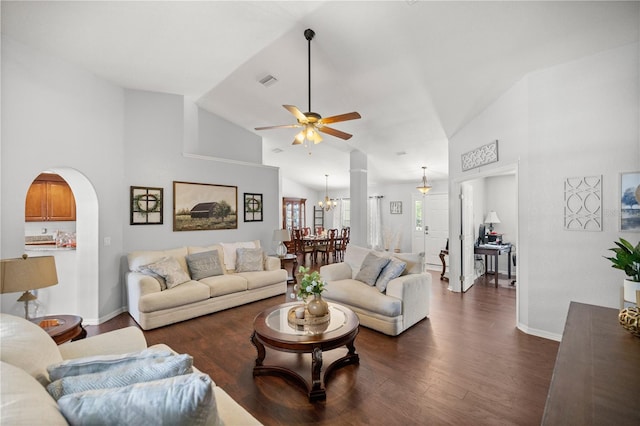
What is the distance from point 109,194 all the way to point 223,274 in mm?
1925

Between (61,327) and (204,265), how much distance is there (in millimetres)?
2130

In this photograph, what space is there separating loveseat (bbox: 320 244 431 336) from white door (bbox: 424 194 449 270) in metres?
4.45

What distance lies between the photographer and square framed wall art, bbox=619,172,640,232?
266cm

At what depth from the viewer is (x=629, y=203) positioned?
2.69m

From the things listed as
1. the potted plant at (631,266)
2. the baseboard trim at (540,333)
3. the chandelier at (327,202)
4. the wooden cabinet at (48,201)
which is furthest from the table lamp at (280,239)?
the potted plant at (631,266)

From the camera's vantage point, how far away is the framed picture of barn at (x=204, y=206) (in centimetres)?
482

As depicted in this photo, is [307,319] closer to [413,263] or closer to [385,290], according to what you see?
[385,290]

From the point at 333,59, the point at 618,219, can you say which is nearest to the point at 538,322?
the point at 618,219

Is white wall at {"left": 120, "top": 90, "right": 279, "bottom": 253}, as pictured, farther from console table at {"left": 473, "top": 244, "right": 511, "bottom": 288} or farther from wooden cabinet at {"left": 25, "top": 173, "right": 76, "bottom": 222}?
console table at {"left": 473, "top": 244, "right": 511, "bottom": 288}

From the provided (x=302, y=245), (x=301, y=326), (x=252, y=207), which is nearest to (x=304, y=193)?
(x=302, y=245)

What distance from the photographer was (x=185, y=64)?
3.78 meters

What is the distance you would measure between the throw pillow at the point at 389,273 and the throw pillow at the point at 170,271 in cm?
267

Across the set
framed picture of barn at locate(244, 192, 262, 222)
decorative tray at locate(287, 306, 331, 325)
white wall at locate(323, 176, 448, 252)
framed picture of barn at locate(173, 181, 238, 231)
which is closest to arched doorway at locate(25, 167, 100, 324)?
framed picture of barn at locate(173, 181, 238, 231)

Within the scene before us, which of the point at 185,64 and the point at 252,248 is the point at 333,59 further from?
the point at 252,248
